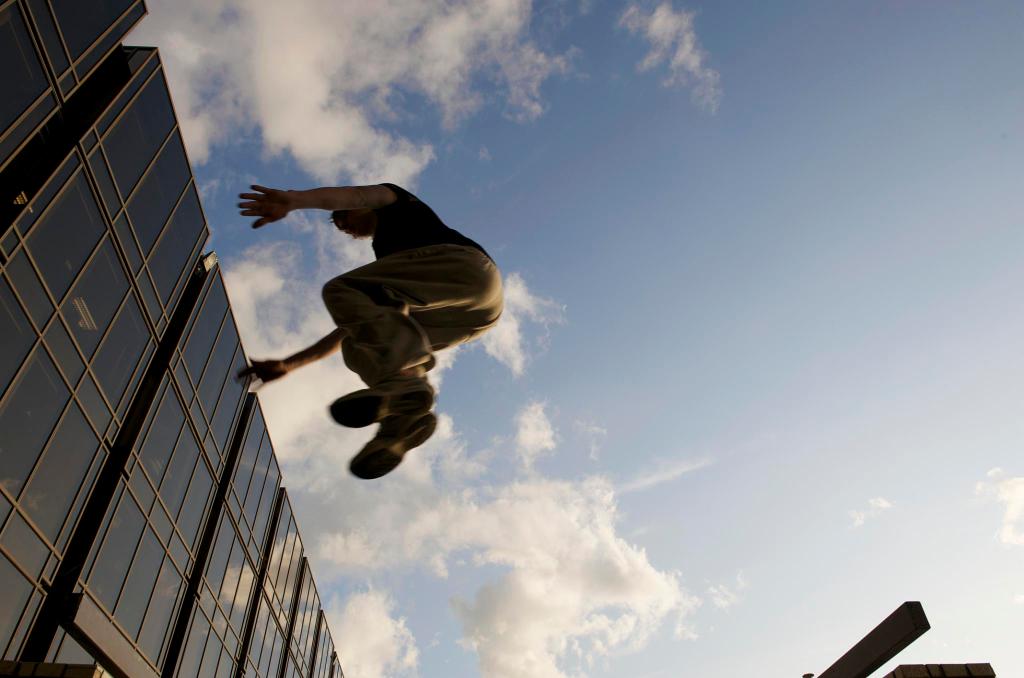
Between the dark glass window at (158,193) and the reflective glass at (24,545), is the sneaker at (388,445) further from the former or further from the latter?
the dark glass window at (158,193)

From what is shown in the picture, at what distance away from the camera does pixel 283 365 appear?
11.1 ft

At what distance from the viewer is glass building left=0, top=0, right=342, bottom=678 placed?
8.55 m

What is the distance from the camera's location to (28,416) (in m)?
8.71

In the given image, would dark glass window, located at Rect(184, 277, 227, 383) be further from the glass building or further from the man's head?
the man's head

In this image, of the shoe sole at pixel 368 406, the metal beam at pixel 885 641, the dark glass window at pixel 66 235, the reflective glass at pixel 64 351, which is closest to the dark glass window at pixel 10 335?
the reflective glass at pixel 64 351

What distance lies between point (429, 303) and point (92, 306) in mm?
9896

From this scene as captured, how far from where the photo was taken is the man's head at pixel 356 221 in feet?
9.86

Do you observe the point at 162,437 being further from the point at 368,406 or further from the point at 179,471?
the point at 368,406

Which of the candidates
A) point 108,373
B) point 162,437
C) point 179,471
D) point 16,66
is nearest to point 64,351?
point 108,373

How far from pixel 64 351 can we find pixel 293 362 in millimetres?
8382

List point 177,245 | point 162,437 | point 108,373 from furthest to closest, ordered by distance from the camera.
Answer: point 177,245 < point 162,437 < point 108,373

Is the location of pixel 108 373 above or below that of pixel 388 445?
above

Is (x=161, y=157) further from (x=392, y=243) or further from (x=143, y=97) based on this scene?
(x=392, y=243)

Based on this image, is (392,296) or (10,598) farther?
(10,598)
